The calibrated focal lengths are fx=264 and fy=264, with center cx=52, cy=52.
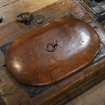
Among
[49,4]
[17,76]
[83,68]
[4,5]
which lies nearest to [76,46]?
[83,68]

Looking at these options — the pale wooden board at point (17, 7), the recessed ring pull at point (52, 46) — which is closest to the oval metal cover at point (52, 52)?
the recessed ring pull at point (52, 46)

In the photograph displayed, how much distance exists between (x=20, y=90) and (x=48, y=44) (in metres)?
0.42

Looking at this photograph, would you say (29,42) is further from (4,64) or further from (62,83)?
(62,83)

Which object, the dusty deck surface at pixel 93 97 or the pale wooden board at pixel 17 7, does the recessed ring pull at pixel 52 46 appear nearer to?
the dusty deck surface at pixel 93 97

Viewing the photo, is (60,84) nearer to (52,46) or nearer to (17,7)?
(52,46)

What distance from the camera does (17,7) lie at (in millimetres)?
2732

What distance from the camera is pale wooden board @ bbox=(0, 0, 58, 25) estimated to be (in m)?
2.65

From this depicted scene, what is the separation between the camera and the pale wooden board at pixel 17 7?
8.68 feet

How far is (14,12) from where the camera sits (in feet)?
8.77

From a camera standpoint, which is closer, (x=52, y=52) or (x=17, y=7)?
(x=52, y=52)

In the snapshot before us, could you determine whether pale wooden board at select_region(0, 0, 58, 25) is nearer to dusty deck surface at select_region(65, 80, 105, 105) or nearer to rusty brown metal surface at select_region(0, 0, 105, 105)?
rusty brown metal surface at select_region(0, 0, 105, 105)

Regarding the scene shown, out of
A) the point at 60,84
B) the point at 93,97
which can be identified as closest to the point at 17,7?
the point at 60,84

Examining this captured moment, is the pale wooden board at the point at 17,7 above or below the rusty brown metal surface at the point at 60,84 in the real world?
above

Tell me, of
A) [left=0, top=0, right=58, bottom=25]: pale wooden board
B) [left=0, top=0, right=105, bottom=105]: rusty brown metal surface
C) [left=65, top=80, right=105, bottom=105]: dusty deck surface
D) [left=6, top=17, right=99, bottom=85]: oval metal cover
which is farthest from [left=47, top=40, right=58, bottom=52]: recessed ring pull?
[left=0, top=0, right=58, bottom=25]: pale wooden board
